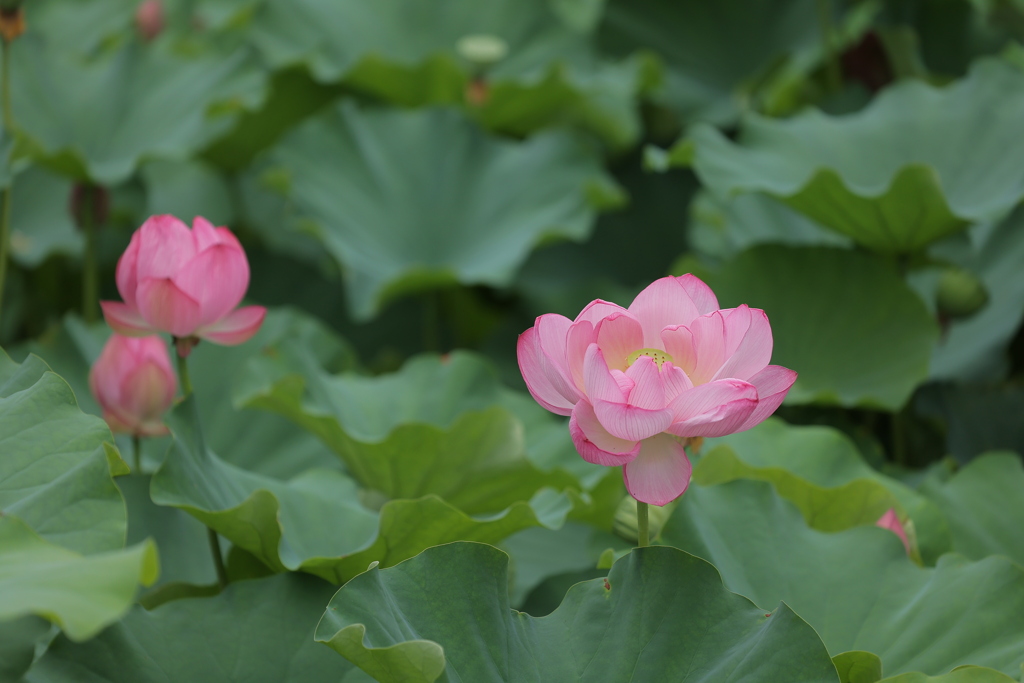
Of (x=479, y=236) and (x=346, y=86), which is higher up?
(x=346, y=86)

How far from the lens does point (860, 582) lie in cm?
83

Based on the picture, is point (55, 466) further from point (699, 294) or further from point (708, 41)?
point (708, 41)

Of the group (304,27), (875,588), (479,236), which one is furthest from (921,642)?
(304,27)

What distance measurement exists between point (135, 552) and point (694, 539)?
489 millimetres

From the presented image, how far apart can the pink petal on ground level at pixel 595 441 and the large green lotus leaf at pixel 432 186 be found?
1.06 m

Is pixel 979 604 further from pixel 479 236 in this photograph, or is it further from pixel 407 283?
pixel 479 236

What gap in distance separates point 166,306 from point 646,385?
45cm

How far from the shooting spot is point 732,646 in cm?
69

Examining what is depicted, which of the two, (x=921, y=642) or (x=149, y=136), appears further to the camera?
(x=149, y=136)

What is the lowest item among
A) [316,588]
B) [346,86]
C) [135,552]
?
[346,86]

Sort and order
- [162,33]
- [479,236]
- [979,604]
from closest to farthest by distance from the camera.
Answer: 1. [979,604]
2. [479,236]
3. [162,33]

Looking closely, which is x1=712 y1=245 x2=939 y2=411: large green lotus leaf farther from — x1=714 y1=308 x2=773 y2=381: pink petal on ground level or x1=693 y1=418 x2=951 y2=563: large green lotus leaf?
x1=714 y1=308 x2=773 y2=381: pink petal on ground level

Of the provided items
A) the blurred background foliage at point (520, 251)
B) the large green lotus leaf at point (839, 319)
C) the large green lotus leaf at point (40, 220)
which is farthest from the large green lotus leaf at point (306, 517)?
the large green lotus leaf at point (40, 220)

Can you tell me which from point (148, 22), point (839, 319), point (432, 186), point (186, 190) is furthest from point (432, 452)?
point (148, 22)
